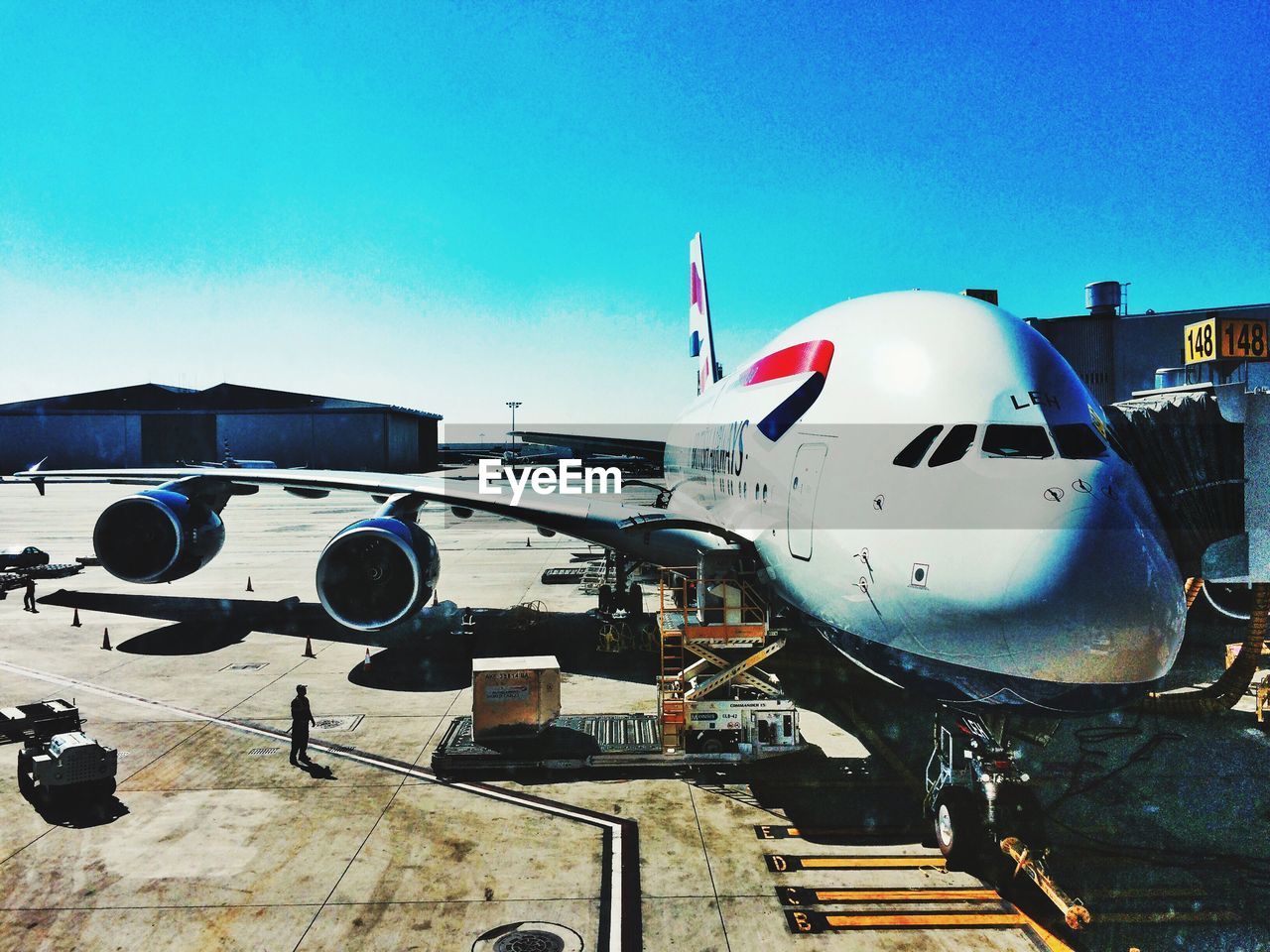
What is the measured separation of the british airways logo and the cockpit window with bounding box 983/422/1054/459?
278cm

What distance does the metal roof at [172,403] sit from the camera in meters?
95.8

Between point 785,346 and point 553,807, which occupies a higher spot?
point 785,346

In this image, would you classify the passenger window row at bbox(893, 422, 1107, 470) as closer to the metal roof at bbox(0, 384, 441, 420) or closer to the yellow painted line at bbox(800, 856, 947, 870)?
the yellow painted line at bbox(800, 856, 947, 870)

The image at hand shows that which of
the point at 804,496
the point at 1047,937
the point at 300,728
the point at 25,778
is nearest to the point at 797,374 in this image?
the point at 804,496

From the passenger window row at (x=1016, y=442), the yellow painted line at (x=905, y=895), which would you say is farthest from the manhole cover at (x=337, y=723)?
the passenger window row at (x=1016, y=442)

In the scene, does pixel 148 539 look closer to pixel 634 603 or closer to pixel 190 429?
pixel 634 603

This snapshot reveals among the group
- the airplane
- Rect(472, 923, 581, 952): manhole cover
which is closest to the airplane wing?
the airplane

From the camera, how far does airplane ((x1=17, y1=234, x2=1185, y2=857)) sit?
20.3 feet

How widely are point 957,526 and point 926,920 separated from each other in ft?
14.3

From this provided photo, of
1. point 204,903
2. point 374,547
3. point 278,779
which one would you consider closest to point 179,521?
point 374,547

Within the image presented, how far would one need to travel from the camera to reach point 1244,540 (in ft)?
47.2

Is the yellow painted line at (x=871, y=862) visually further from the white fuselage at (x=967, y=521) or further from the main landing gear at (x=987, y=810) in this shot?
the white fuselage at (x=967, y=521)

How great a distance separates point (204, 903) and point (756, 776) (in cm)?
736

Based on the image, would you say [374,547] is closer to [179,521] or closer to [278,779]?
[278,779]
